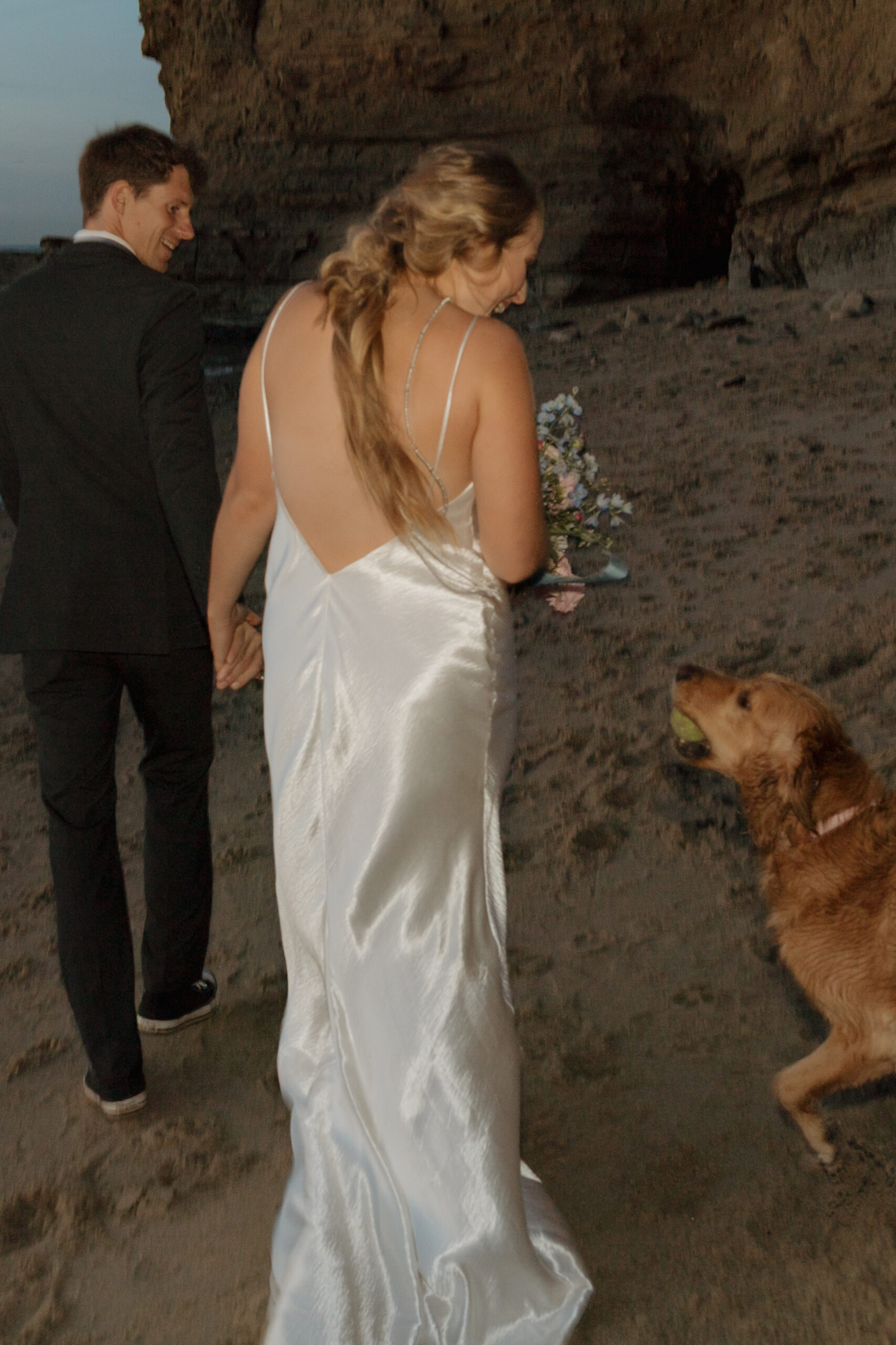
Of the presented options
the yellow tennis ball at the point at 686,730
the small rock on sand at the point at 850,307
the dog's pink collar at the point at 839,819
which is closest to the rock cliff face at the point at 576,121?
the small rock on sand at the point at 850,307

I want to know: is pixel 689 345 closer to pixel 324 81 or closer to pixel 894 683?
pixel 894 683

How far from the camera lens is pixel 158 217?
2447 mm

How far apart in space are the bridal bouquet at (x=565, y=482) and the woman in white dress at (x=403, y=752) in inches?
22.2

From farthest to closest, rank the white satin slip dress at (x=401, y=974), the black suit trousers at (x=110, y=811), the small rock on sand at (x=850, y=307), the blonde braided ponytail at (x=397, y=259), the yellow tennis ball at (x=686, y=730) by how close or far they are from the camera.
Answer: the small rock on sand at (x=850, y=307), the yellow tennis ball at (x=686, y=730), the black suit trousers at (x=110, y=811), the white satin slip dress at (x=401, y=974), the blonde braided ponytail at (x=397, y=259)

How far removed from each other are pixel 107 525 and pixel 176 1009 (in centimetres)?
151

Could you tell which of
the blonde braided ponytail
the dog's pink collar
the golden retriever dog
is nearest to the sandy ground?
the golden retriever dog

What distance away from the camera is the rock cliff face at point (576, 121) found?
15.1m

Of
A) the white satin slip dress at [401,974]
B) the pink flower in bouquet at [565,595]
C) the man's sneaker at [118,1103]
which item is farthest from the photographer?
the man's sneaker at [118,1103]

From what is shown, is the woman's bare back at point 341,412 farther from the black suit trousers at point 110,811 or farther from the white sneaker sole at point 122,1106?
the white sneaker sole at point 122,1106

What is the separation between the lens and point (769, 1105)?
2775mm

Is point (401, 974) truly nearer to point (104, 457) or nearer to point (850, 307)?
point (104, 457)

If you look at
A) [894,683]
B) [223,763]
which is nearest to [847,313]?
[894,683]

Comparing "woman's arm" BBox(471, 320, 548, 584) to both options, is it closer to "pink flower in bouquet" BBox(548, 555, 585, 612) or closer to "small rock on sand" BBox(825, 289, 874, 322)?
"pink flower in bouquet" BBox(548, 555, 585, 612)

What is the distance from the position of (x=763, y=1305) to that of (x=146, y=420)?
2.27m
